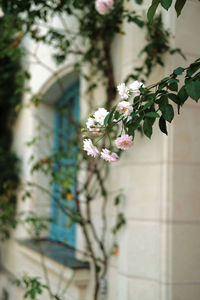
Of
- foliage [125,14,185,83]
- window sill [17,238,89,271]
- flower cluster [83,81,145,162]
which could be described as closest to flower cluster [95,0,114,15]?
foliage [125,14,185,83]

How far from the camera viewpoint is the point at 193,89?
5.46 feet

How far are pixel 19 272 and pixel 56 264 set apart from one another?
1.56 metres

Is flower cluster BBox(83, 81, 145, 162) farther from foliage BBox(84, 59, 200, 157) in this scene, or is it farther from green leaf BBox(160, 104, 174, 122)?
green leaf BBox(160, 104, 174, 122)

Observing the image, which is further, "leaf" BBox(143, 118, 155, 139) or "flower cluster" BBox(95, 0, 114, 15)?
"flower cluster" BBox(95, 0, 114, 15)

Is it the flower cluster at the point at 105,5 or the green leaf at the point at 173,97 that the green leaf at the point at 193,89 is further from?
the flower cluster at the point at 105,5

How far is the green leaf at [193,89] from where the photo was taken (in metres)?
1.64

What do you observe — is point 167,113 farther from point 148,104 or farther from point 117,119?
point 117,119

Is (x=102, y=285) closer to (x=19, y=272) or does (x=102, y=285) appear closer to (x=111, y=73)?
(x=111, y=73)

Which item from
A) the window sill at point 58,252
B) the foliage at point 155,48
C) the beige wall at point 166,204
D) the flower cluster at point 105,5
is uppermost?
the flower cluster at point 105,5

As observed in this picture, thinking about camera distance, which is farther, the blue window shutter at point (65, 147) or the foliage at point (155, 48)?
the blue window shutter at point (65, 147)

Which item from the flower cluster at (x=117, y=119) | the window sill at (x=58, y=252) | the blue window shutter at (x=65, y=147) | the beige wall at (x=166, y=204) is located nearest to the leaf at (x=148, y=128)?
the flower cluster at (x=117, y=119)

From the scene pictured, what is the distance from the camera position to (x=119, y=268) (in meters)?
3.22

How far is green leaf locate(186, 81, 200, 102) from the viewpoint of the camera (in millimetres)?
1643

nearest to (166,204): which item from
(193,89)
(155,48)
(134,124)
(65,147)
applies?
(155,48)
